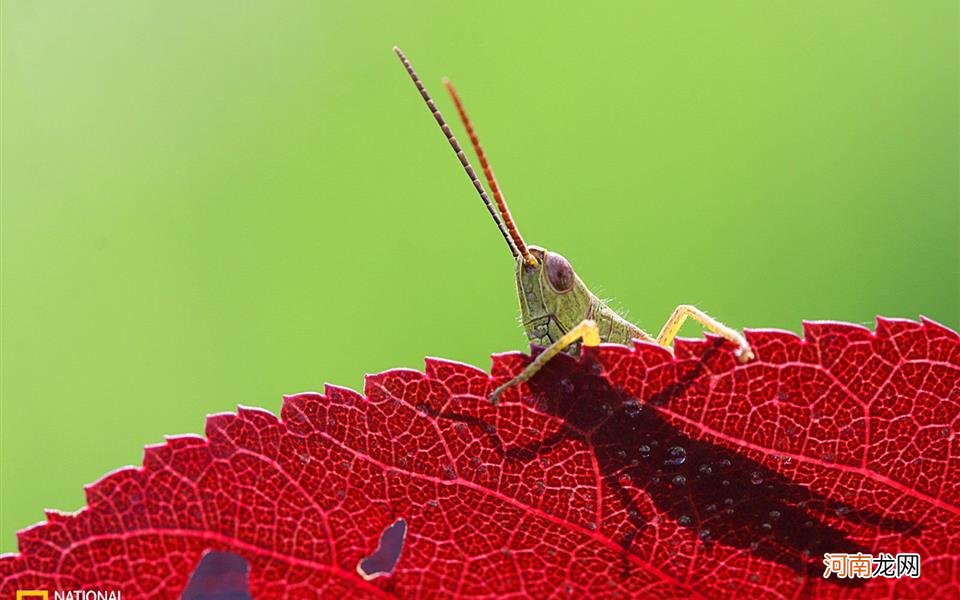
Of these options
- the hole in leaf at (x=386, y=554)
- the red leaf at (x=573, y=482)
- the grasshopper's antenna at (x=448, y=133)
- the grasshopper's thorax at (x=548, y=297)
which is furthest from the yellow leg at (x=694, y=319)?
the hole in leaf at (x=386, y=554)

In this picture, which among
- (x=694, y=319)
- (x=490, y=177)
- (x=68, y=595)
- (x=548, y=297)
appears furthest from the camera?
(x=548, y=297)

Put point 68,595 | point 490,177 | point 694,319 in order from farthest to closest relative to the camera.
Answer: point 694,319 < point 490,177 < point 68,595

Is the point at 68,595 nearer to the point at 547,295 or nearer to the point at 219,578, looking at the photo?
the point at 219,578

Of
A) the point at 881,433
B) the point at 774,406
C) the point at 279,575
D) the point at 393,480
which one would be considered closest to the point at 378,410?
the point at 393,480

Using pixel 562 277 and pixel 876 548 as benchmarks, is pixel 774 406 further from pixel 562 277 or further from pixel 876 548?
pixel 562 277

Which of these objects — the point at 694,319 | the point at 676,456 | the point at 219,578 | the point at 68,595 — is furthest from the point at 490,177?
the point at 68,595

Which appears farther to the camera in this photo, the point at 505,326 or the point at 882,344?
the point at 505,326
